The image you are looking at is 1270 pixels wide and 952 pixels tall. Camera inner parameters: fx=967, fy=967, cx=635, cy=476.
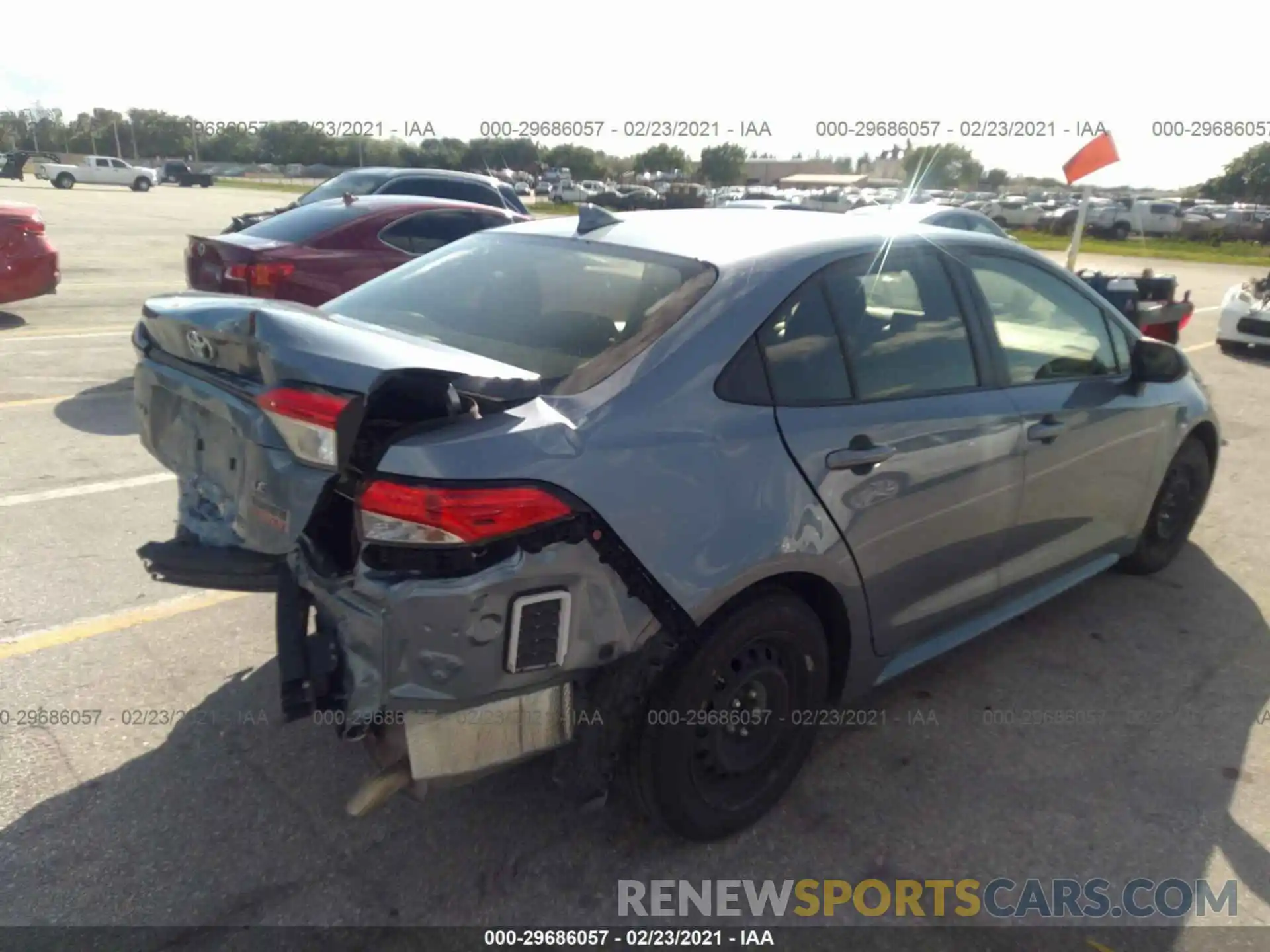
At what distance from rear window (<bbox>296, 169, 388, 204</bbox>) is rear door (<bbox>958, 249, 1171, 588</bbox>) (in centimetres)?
999

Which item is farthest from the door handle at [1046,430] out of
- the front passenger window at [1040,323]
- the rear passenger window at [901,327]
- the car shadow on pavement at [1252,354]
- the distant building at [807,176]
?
the distant building at [807,176]

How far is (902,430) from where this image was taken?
294 cm

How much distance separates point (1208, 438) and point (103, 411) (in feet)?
22.3

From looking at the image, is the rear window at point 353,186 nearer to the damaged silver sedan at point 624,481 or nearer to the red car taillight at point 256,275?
the red car taillight at point 256,275

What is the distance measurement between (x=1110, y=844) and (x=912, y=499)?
1159mm

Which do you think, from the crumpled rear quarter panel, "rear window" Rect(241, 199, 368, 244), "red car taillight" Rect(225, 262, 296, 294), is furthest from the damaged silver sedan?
"rear window" Rect(241, 199, 368, 244)

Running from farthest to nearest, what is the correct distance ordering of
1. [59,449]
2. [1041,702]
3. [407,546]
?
1. [59,449]
2. [1041,702]
3. [407,546]

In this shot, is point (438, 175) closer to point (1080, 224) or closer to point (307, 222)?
point (307, 222)

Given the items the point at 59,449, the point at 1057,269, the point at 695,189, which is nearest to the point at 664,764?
the point at 1057,269

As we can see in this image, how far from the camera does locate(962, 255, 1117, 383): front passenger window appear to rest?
3.48m

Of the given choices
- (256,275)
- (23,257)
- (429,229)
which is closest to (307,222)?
(256,275)

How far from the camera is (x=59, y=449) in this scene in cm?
582

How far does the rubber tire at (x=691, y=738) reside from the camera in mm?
2520

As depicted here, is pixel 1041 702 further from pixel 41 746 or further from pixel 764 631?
pixel 41 746
